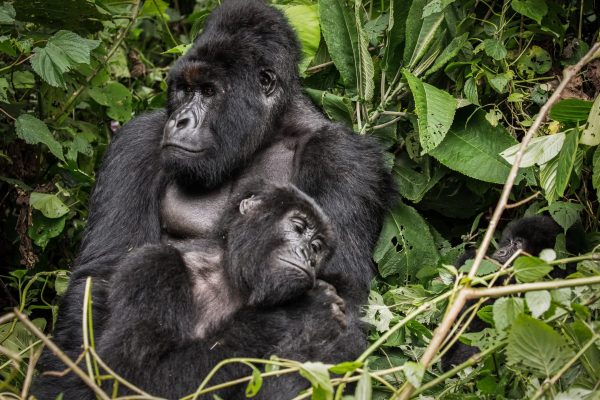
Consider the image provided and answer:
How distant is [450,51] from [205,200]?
1516 millimetres

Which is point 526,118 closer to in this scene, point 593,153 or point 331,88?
point 593,153

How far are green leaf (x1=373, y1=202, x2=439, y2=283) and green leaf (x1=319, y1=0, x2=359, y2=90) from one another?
2.60 feet

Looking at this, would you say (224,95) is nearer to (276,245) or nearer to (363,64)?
(363,64)

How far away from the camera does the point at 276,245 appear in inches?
136

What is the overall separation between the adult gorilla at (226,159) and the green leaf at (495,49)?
780 mm

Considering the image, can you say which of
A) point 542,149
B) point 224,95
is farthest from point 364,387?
point 224,95

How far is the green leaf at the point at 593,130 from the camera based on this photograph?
3.60 metres

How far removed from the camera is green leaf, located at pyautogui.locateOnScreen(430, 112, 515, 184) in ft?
14.2

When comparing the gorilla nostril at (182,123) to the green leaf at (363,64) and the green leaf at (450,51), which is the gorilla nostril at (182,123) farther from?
the green leaf at (450,51)

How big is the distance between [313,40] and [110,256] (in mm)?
1778

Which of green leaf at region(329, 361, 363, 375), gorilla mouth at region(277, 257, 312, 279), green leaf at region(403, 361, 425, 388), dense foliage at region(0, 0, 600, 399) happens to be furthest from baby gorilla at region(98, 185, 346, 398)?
green leaf at region(403, 361, 425, 388)

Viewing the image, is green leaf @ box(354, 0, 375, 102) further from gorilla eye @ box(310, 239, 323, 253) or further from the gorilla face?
gorilla eye @ box(310, 239, 323, 253)

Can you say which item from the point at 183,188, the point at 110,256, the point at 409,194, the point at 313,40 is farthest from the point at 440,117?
the point at 110,256

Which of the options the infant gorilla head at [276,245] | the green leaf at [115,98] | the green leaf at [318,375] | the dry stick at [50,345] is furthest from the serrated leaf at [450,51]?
the dry stick at [50,345]
